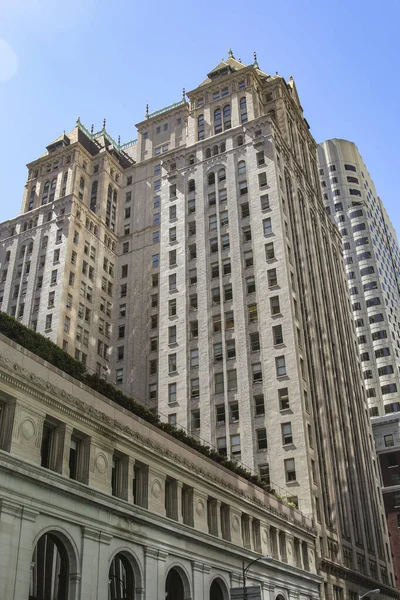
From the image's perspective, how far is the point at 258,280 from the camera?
71375 millimetres

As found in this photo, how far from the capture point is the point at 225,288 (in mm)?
73625

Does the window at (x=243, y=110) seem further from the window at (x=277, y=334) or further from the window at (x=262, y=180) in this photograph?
the window at (x=277, y=334)

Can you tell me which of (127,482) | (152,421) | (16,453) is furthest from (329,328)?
(16,453)

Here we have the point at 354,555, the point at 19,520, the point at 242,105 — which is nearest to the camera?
the point at 19,520

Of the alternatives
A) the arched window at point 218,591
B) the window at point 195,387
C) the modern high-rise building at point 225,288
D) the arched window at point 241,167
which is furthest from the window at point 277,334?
the arched window at point 218,591

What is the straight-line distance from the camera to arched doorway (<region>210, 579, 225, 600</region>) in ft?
129

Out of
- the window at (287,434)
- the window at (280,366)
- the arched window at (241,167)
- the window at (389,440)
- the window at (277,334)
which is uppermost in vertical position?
the arched window at (241,167)

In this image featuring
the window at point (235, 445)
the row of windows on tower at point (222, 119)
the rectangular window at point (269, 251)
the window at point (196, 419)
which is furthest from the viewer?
the row of windows on tower at point (222, 119)

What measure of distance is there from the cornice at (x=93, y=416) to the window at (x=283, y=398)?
19.4m

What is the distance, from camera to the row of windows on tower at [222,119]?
87688 mm

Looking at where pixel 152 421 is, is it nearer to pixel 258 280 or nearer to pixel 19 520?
pixel 19 520

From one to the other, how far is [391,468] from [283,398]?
138 feet

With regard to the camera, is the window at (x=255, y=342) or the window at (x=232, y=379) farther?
the window at (x=255, y=342)

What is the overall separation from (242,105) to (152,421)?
61178 millimetres
